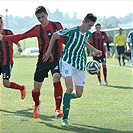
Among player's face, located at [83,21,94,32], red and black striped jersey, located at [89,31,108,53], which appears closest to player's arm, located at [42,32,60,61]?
player's face, located at [83,21,94,32]

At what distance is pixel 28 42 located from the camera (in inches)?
2518

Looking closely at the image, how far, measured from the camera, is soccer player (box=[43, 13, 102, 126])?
8172 mm

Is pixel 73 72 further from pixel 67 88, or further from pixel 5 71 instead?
pixel 5 71

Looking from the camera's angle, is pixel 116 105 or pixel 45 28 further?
pixel 116 105

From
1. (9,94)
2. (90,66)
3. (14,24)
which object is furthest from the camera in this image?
(14,24)

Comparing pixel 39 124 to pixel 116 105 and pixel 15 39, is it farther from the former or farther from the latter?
pixel 116 105

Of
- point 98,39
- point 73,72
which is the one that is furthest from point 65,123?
point 98,39

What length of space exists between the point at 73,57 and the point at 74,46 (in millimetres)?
175

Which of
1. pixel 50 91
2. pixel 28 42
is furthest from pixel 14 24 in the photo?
pixel 50 91

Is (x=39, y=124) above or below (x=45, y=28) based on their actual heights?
below

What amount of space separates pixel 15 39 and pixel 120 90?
17.1 feet

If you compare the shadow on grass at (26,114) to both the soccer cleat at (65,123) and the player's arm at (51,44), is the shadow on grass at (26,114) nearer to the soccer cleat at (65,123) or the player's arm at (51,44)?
the soccer cleat at (65,123)

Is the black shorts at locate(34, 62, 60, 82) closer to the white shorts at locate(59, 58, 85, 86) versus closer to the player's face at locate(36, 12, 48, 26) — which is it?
the white shorts at locate(59, 58, 85, 86)

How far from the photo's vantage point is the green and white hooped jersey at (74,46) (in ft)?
26.9
